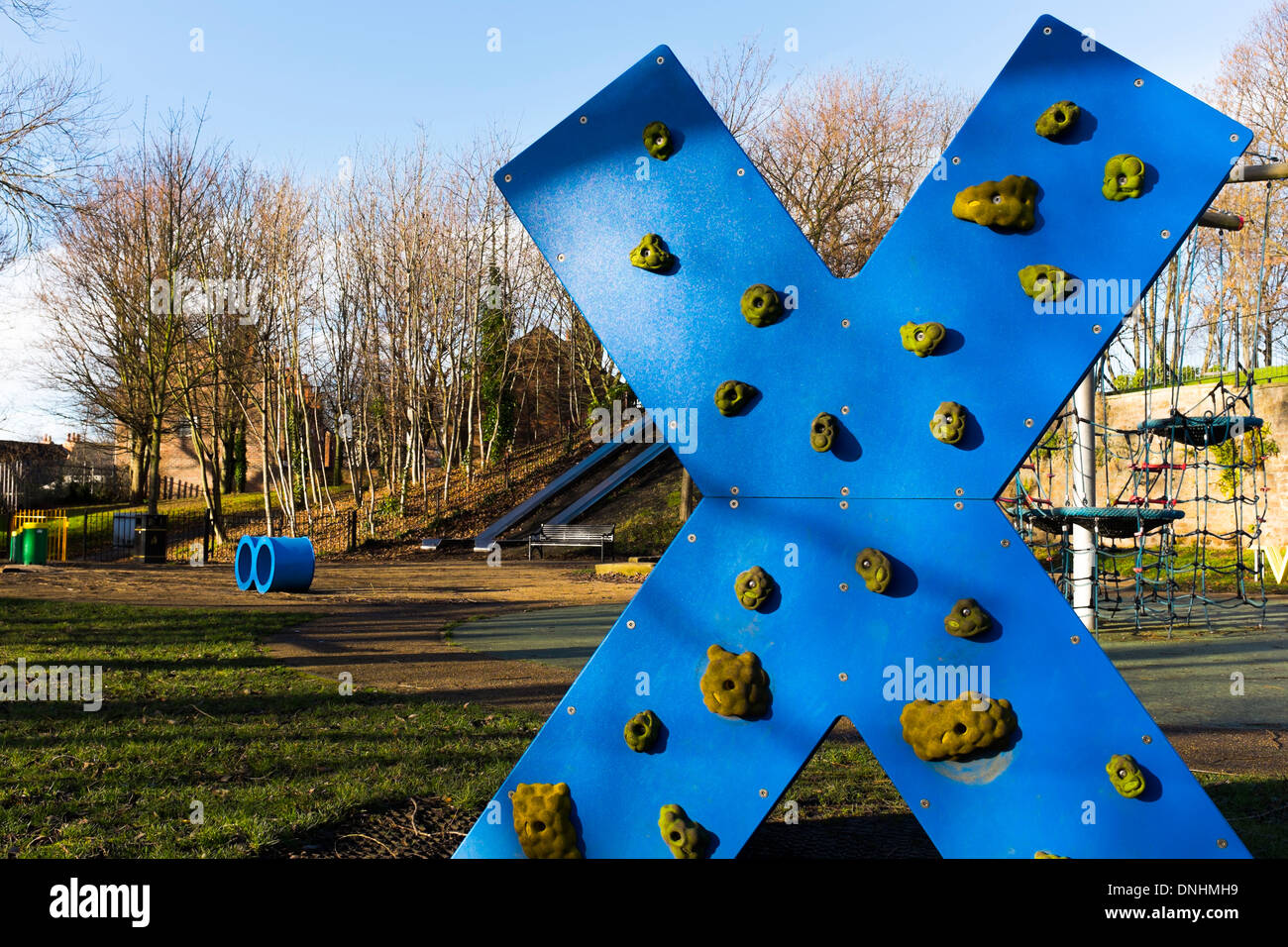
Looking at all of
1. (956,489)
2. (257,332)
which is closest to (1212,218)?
(956,489)

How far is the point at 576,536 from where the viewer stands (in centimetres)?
2316

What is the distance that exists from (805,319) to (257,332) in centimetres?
2726

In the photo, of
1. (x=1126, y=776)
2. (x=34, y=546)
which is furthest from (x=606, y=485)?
(x=1126, y=776)

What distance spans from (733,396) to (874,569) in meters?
0.65

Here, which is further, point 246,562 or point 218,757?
point 246,562

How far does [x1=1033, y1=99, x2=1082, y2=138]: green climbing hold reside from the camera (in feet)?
8.89

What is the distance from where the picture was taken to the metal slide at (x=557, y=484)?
84.6 feet

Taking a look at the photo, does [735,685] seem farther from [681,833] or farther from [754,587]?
[681,833]

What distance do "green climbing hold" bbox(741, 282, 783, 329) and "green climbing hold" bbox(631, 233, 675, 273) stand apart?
28 cm

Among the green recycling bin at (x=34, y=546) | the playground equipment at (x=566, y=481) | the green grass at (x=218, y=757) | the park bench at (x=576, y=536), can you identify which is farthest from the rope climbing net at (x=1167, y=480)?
the green recycling bin at (x=34, y=546)

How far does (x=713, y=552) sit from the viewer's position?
2.81 metres

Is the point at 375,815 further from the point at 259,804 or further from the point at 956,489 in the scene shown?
the point at 956,489

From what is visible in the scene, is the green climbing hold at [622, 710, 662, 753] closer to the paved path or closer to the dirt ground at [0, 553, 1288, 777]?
the dirt ground at [0, 553, 1288, 777]

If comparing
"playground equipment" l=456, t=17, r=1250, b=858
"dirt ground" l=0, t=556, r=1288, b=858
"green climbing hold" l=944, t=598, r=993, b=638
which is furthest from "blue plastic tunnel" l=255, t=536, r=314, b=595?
"green climbing hold" l=944, t=598, r=993, b=638
